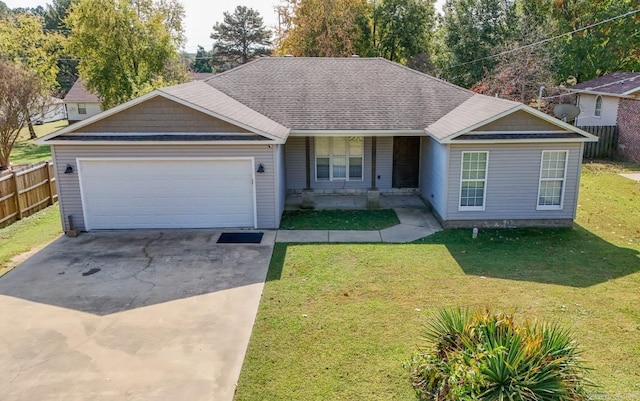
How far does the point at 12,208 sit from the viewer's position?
1458 centimetres

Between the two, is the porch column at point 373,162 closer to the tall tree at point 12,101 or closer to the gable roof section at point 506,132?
the gable roof section at point 506,132

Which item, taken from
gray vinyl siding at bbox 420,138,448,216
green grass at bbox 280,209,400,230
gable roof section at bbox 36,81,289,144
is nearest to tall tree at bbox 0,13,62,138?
gable roof section at bbox 36,81,289,144

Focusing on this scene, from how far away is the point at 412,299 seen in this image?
9.23 metres

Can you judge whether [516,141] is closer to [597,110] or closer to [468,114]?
[468,114]

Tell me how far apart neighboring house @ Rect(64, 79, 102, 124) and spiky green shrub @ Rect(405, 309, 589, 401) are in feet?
143

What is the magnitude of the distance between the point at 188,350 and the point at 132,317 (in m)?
1.71

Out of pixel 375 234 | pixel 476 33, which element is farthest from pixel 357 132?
pixel 476 33

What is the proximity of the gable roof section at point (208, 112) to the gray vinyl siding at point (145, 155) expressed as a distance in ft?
1.41

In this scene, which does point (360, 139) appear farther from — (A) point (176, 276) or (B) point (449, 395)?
(B) point (449, 395)

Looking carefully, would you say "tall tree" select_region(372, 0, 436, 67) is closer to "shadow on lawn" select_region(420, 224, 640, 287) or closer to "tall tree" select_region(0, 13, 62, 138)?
"tall tree" select_region(0, 13, 62, 138)

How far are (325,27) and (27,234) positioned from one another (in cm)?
2718

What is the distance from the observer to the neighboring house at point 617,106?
77.2 ft

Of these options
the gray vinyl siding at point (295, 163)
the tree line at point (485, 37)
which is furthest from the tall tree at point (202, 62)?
the gray vinyl siding at point (295, 163)

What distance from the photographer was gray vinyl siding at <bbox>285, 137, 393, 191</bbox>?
17.2 metres
